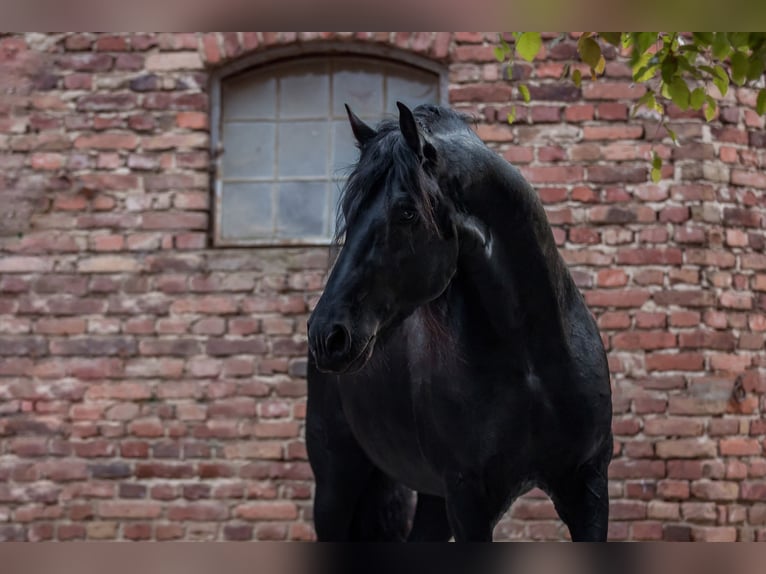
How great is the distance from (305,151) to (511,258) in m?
2.97

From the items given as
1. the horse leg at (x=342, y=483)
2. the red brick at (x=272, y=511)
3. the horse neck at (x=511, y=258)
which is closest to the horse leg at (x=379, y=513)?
the horse leg at (x=342, y=483)

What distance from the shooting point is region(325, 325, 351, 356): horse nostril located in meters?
1.92

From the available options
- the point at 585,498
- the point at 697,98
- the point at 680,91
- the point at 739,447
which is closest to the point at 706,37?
the point at 680,91

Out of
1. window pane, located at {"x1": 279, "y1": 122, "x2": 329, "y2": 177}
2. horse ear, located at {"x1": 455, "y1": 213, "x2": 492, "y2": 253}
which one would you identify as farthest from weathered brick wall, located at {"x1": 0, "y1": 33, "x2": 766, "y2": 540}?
horse ear, located at {"x1": 455, "y1": 213, "x2": 492, "y2": 253}

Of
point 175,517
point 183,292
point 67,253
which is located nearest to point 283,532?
point 175,517

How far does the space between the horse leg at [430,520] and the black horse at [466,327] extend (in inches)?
24.3

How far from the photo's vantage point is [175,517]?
190 inches

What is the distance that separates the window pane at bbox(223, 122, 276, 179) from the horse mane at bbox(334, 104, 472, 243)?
299 cm

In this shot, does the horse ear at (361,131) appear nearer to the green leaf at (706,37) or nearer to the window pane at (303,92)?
the green leaf at (706,37)

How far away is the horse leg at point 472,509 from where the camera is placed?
7.56 ft

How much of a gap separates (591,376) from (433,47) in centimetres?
287

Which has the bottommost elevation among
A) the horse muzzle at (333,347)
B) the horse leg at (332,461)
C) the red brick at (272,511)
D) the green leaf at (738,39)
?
the red brick at (272,511)

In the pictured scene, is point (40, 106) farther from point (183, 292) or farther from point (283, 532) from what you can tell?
point (283, 532)

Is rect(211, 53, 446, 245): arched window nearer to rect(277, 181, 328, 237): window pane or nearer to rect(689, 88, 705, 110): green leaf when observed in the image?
rect(277, 181, 328, 237): window pane
